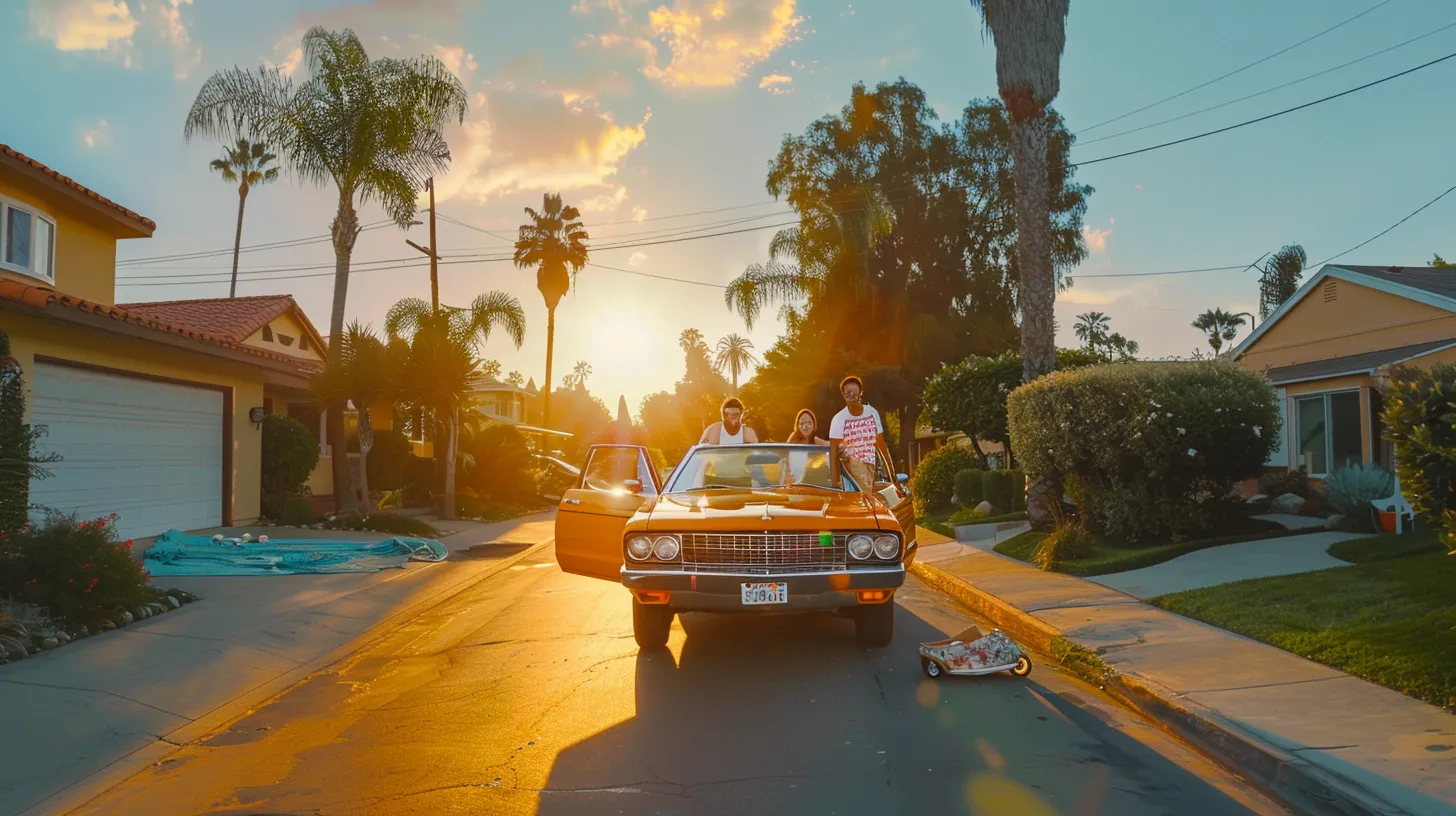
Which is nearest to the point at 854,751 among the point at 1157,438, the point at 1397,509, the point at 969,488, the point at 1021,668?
the point at 1021,668

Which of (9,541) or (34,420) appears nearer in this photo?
(9,541)

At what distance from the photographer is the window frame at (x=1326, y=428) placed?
57.5 ft

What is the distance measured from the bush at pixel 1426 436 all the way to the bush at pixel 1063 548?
5800 millimetres

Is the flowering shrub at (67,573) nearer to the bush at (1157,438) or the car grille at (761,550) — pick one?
the car grille at (761,550)

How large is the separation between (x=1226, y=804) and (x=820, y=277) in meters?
37.0

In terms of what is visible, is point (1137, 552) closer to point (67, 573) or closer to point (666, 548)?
point (666, 548)

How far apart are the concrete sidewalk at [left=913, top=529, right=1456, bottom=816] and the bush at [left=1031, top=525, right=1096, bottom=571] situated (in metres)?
2.61

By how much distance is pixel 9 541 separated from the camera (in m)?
8.29

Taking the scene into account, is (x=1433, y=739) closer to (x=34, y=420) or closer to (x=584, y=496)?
(x=584, y=496)

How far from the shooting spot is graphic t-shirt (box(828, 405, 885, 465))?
1050 cm

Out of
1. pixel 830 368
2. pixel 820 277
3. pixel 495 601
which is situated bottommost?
pixel 495 601

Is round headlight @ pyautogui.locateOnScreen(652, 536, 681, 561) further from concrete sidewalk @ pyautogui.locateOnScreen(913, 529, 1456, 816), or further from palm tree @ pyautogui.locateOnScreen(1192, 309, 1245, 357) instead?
palm tree @ pyautogui.locateOnScreen(1192, 309, 1245, 357)

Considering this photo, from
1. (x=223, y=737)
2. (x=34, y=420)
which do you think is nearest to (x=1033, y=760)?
(x=223, y=737)

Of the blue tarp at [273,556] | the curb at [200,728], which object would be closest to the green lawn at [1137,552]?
the curb at [200,728]
